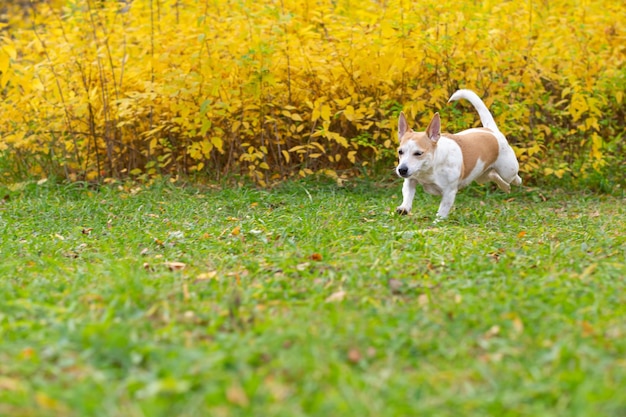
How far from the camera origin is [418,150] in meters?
5.46

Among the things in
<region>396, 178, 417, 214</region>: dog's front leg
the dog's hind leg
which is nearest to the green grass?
<region>396, 178, 417, 214</region>: dog's front leg

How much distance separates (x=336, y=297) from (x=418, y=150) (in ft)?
8.02

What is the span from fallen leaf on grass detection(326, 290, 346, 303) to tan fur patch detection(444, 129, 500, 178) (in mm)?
2803

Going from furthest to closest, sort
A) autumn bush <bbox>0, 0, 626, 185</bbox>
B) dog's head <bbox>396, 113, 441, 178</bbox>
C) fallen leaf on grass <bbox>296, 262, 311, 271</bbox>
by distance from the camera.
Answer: autumn bush <bbox>0, 0, 626, 185</bbox>, dog's head <bbox>396, 113, 441, 178</bbox>, fallen leaf on grass <bbox>296, 262, 311, 271</bbox>

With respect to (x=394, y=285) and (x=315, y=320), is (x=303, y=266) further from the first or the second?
(x=315, y=320)

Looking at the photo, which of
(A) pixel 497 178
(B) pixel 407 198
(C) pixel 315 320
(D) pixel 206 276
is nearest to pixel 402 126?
(B) pixel 407 198

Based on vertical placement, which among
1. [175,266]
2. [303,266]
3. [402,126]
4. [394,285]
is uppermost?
[402,126]

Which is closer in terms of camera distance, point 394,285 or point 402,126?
point 394,285

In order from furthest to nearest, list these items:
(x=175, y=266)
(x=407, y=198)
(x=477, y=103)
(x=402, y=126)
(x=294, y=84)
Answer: (x=294, y=84)
(x=477, y=103)
(x=402, y=126)
(x=407, y=198)
(x=175, y=266)

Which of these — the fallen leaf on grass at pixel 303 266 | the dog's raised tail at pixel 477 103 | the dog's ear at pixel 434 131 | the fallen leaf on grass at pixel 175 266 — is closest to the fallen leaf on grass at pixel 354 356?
the fallen leaf on grass at pixel 303 266

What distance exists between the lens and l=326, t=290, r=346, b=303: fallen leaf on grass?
127 inches

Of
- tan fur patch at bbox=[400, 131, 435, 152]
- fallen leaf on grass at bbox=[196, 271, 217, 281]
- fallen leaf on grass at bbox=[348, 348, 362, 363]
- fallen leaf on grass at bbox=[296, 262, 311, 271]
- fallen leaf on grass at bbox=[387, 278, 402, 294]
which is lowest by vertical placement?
fallen leaf on grass at bbox=[196, 271, 217, 281]

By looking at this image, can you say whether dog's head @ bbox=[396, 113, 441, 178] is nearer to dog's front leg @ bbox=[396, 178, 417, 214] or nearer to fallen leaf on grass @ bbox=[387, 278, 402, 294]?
dog's front leg @ bbox=[396, 178, 417, 214]

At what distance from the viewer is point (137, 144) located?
25.9ft
